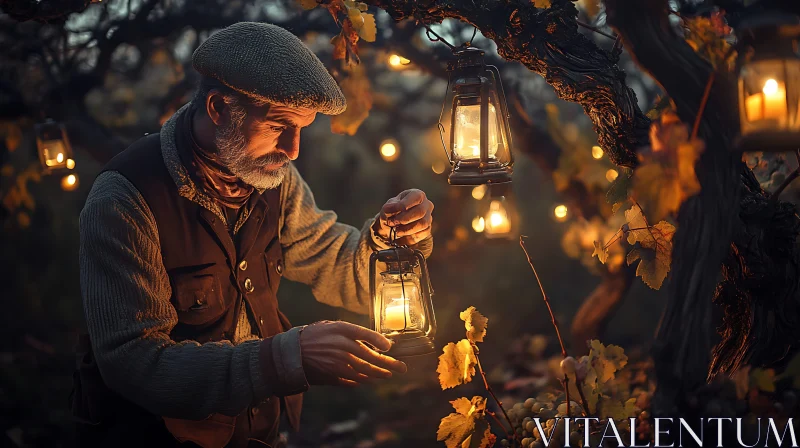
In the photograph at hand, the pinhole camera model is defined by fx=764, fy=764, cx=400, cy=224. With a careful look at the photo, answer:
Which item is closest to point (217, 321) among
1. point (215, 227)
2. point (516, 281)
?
point (215, 227)

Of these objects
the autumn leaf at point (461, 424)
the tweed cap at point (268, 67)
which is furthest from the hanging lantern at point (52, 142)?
the autumn leaf at point (461, 424)

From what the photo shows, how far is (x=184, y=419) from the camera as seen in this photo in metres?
2.95

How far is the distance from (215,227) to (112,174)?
0.45m

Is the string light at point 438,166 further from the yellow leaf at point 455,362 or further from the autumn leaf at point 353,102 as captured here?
the yellow leaf at point 455,362

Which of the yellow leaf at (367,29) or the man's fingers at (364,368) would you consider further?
the yellow leaf at (367,29)

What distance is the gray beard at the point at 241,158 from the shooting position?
3023mm

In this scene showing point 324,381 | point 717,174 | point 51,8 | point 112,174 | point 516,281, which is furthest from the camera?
point 516,281

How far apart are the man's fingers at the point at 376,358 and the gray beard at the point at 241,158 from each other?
83cm

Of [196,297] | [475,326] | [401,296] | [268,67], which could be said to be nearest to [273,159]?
[268,67]

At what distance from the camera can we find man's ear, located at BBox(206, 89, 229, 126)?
3.04 m

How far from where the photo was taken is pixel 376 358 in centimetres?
279

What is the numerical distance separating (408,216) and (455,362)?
2.05ft

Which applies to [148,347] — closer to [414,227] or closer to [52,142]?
[414,227]

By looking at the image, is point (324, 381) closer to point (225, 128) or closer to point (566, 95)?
point (225, 128)
